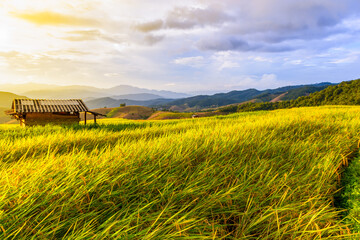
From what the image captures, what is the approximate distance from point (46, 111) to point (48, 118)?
8.13 feet

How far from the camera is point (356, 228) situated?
7.76ft

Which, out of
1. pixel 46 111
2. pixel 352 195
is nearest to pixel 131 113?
pixel 46 111

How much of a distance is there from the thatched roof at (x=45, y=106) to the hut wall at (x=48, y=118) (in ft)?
4.71

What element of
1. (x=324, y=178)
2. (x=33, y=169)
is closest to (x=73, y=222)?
(x=33, y=169)

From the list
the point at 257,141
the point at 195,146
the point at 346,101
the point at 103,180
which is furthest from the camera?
the point at 346,101

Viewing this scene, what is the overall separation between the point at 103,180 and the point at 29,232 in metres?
0.85

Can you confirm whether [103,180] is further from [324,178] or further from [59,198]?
[324,178]

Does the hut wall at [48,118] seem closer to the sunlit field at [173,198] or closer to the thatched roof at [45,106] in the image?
the thatched roof at [45,106]

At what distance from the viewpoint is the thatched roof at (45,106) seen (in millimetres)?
25245

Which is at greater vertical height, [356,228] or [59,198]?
[59,198]

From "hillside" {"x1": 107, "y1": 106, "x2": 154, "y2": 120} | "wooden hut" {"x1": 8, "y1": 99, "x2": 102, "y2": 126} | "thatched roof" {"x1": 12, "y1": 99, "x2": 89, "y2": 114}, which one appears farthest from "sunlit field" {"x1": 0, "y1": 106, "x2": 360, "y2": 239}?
"hillside" {"x1": 107, "y1": 106, "x2": 154, "y2": 120}

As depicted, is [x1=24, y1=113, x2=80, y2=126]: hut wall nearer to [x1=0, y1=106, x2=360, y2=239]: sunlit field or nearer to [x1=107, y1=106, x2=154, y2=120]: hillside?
[x1=0, y1=106, x2=360, y2=239]: sunlit field

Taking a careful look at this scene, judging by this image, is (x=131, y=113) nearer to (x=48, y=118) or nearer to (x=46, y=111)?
(x=48, y=118)

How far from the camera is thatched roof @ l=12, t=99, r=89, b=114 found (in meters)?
25.2
